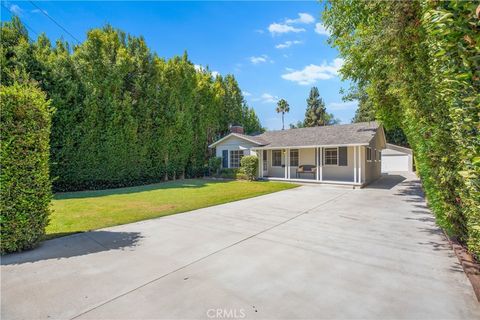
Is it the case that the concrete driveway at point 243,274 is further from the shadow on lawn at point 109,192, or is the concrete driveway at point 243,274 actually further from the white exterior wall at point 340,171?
the white exterior wall at point 340,171

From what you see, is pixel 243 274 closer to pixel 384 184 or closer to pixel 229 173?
pixel 384 184

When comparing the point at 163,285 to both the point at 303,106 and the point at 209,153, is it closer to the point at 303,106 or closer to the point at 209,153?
the point at 209,153

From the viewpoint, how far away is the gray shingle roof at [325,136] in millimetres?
15000

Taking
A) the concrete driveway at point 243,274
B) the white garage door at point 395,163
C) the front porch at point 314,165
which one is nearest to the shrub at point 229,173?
the front porch at point 314,165

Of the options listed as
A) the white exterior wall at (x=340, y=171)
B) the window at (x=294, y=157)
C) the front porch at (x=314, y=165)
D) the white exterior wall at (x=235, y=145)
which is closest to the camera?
the front porch at (x=314, y=165)

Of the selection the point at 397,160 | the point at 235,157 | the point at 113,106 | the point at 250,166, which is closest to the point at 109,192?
the point at 113,106

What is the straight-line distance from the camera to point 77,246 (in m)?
4.85

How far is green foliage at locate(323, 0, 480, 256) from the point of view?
1988 millimetres

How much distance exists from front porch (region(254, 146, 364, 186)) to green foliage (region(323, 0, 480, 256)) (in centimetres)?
498

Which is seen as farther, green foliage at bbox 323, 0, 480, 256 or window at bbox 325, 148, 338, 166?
window at bbox 325, 148, 338, 166

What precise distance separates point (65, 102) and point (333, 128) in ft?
58.1

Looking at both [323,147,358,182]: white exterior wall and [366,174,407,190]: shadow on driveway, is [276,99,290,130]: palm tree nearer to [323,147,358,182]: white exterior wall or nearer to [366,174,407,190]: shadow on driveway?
[366,174,407,190]: shadow on driveway

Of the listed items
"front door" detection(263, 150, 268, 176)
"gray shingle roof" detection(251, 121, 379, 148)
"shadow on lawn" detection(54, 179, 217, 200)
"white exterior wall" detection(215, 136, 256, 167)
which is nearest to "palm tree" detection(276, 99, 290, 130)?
"gray shingle roof" detection(251, 121, 379, 148)

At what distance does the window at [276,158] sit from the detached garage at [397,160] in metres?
16.6
